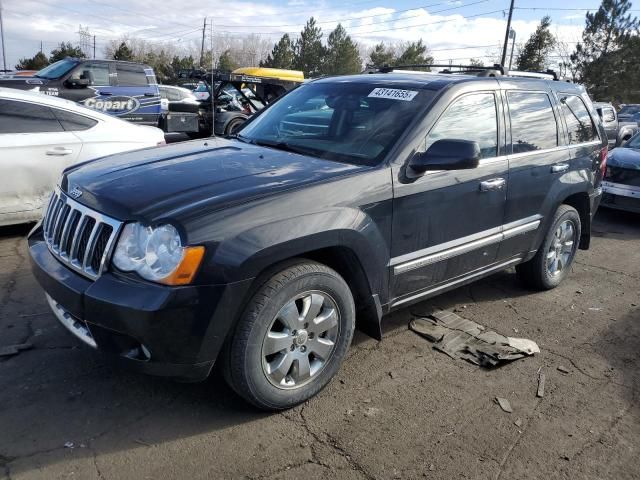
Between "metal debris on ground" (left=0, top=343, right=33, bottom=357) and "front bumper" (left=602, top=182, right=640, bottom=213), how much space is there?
26.0 feet

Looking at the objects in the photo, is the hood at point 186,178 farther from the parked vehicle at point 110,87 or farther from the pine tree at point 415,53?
the pine tree at point 415,53

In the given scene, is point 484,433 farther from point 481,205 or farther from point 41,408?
point 41,408

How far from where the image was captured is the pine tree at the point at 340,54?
62344 mm

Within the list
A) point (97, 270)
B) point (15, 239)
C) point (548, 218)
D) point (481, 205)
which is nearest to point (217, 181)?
point (97, 270)

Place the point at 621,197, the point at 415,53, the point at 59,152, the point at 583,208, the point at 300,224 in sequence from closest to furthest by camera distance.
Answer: the point at 300,224
the point at 583,208
the point at 59,152
the point at 621,197
the point at 415,53

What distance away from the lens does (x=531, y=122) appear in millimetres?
4328

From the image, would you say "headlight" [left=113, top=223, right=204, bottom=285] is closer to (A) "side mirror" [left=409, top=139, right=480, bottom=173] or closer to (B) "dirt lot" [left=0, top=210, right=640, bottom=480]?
(B) "dirt lot" [left=0, top=210, right=640, bottom=480]

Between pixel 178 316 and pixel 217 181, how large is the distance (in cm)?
80

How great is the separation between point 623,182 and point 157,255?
7.81 m

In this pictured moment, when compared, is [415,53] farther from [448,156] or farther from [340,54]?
[448,156]

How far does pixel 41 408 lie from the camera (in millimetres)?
2932

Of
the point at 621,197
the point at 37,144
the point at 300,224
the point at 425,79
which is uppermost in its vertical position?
the point at 425,79

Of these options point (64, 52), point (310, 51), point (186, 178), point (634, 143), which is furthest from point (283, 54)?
point (186, 178)

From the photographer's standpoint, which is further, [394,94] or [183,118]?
[183,118]
